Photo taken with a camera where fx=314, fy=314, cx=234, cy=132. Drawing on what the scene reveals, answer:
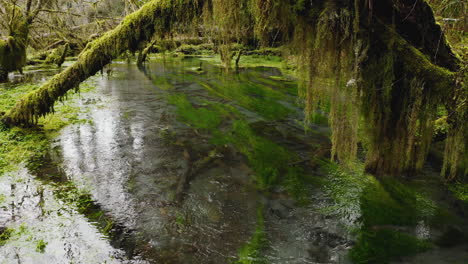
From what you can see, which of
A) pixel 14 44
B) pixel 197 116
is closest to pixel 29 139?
pixel 197 116

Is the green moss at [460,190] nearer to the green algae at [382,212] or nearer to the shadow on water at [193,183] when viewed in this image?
the green algae at [382,212]

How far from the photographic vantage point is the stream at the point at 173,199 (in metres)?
3.53

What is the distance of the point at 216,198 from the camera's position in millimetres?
4668

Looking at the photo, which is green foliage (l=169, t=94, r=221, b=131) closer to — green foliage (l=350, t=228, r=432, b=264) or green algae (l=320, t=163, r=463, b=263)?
green algae (l=320, t=163, r=463, b=263)

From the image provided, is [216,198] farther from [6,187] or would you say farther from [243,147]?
[6,187]

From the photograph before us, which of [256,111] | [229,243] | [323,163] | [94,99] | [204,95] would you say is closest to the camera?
[229,243]

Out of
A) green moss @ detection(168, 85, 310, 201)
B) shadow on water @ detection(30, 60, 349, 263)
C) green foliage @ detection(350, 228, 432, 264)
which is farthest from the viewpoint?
green moss @ detection(168, 85, 310, 201)

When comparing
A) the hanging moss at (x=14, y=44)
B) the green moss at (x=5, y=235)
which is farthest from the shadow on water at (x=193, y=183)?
the hanging moss at (x=14, y=44)

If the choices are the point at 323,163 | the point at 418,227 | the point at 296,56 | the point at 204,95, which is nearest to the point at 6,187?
the point at 296,56

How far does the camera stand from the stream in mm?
3529

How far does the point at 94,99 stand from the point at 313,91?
9.01 metres

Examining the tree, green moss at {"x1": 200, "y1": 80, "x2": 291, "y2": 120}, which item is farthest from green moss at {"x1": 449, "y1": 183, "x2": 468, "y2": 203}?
green moss at {"x1": 200, "y1": 80, "x2": 291, "y2": 120}

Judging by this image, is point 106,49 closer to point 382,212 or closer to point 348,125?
point 348,125

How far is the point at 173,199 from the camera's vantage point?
462cm
